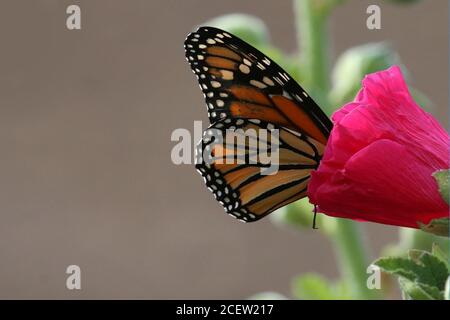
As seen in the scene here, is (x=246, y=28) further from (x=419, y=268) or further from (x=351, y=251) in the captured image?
(x=419, y=268)

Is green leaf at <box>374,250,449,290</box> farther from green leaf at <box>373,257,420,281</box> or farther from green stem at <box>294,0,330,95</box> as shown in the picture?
green stem at <box>294,0,330,95</box>

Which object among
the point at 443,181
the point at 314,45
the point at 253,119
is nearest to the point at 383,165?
the point at 443,181

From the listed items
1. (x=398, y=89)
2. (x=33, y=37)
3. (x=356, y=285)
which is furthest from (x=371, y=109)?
(x=33, y=37)

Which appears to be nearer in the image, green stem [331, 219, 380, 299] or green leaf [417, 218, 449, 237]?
green leaf [417, 218, 449, 237]

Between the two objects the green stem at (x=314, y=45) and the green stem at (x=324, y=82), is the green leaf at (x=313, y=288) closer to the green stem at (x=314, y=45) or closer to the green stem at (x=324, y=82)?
the green stem at (x=324, y=82)

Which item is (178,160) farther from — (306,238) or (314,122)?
(306,238)

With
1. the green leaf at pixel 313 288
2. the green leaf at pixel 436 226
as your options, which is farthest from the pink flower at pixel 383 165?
the green leaf at pixel 313 288

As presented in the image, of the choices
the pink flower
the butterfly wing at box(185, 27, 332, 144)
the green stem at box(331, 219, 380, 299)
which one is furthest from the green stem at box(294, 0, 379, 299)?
the pink flower
